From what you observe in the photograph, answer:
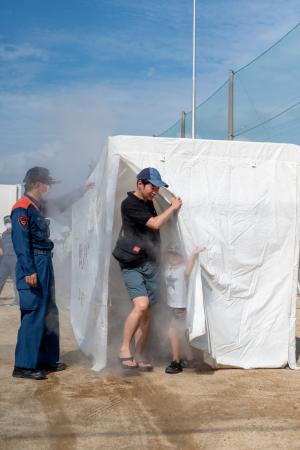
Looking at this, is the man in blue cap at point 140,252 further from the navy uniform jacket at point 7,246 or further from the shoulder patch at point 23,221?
the navy uniform jacket at point 7,246

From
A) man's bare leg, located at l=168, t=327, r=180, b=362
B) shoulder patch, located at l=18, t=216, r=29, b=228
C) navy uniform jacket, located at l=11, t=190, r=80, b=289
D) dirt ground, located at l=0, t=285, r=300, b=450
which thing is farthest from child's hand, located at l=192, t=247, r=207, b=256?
shoulder patch, located at l=18, t=216, r=29, b=228

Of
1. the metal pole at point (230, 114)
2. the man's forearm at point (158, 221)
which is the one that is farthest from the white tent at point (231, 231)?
the metal pole at point (230, 114)

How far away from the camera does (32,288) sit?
473 centimetres

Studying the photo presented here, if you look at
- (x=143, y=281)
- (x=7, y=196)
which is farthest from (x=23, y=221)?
(x=7, y=196)

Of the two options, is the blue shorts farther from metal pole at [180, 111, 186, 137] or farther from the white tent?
metal pole at [180, 111, 186, 137]

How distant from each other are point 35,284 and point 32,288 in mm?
82

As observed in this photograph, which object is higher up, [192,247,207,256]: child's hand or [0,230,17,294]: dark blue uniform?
[192,247,207,256]: child's hand

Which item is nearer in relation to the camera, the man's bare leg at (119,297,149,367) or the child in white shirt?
the man's bare leg at (119,297,149,367)

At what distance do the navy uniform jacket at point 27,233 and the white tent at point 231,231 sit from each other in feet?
1.65

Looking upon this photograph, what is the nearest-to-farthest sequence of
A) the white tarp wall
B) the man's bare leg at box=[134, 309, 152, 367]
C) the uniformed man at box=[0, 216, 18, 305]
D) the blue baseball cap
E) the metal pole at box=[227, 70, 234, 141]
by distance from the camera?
1. the blue baseball cap
2. the man's bare leg at box=[134, 309, 152, 367]
3. the metal pole at box=[227, 70, 234, 141]
4. the uniformed man at box=[0, 216, 18, 305]
5. the white tarp wall

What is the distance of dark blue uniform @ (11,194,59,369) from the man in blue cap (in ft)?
2.11

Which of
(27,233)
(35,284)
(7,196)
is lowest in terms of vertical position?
(35,284)

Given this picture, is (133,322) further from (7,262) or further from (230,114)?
(7,262)

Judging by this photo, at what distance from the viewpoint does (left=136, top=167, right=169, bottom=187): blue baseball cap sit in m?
4.60
